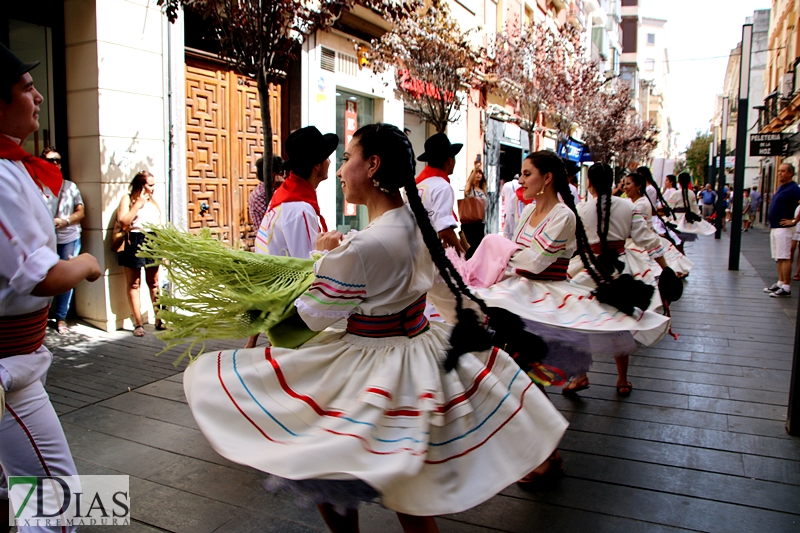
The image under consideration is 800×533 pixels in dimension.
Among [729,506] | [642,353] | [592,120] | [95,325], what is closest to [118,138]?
[95,325]

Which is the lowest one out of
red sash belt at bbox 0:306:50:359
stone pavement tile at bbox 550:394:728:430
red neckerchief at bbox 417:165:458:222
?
stone pavement tile at bbox 550:394:728:430

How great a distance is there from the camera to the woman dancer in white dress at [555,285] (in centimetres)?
368

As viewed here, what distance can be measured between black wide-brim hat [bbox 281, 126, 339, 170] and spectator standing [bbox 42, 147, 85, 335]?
3491mm

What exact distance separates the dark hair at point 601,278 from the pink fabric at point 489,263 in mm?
452

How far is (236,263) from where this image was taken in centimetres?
237

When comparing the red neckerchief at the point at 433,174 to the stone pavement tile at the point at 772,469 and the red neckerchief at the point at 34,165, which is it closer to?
the stone pavement tile at the point at 772,469

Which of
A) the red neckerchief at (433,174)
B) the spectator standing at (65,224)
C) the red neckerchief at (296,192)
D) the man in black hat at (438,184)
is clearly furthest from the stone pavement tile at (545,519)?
the spectator standing at (65,224)

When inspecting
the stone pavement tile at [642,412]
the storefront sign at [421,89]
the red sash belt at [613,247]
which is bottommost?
the stone pavement tile at [642,412]

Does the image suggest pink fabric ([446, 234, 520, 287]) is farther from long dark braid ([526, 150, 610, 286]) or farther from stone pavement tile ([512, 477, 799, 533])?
stone pavement tile ([512, 477, 799, 533])

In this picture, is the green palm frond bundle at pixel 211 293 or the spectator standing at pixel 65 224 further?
the spectator standing at pixel 65 224

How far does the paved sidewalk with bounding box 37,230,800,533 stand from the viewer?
10.3 feet

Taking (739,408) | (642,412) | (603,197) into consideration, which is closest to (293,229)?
(642,412)

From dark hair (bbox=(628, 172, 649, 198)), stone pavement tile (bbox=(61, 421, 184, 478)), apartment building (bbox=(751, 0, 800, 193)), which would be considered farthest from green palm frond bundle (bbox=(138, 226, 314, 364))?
apartment building (bbox=(751, 0, 800, 193))

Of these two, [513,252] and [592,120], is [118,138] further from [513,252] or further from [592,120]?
[592,120]
